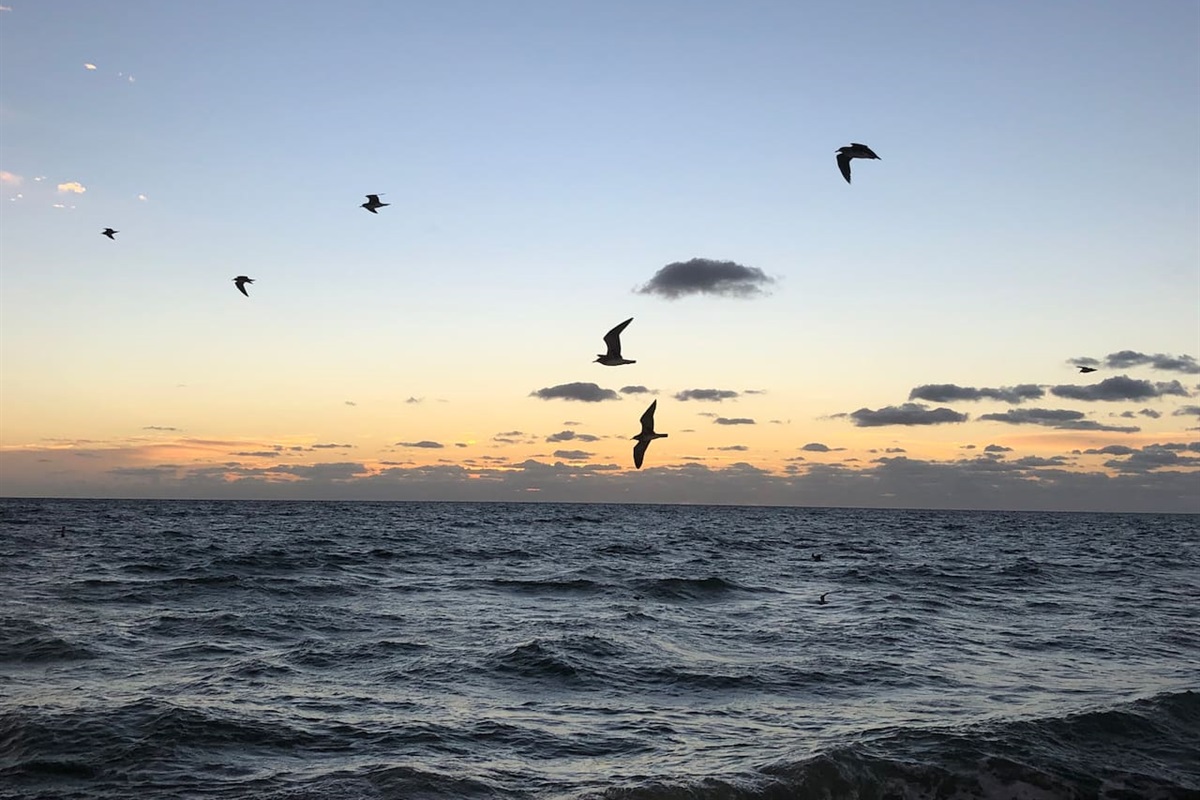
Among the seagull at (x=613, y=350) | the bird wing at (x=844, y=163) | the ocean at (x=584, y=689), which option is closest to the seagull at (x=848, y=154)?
the bird wing at (x=844, y=163)

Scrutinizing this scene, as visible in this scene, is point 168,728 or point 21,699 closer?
point 168,728

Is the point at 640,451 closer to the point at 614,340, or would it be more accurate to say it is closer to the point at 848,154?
the point at 614,340

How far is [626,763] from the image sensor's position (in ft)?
42.2

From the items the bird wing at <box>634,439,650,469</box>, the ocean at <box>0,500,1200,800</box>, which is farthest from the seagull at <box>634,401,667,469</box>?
the ocean at <box>0,500,1200,800</box>

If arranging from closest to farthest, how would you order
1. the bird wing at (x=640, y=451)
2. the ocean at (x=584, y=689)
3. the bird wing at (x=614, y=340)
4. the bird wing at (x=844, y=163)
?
the ocean at (x=584, y=689), the bird wing at (x=640, y=451), the bird wing at (x=844, y=163), the bird wing at (x=614, y=340)

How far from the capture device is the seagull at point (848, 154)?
17.2 metres

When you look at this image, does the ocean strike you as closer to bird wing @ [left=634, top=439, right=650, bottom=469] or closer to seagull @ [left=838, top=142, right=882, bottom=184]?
bird wing @ [left=634, top=439, right=650, bottom=469]

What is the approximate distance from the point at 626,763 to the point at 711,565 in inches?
1282

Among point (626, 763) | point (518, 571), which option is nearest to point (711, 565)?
point (518, 571)

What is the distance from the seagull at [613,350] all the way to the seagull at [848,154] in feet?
17.1

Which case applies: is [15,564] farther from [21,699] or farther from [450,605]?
[21,699]

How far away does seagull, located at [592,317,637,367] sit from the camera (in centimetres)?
1865

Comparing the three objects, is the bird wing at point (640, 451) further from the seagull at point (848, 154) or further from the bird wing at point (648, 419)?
the seagull at point (848, 154)

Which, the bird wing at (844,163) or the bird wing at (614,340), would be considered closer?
the bird wing at (844,163)
